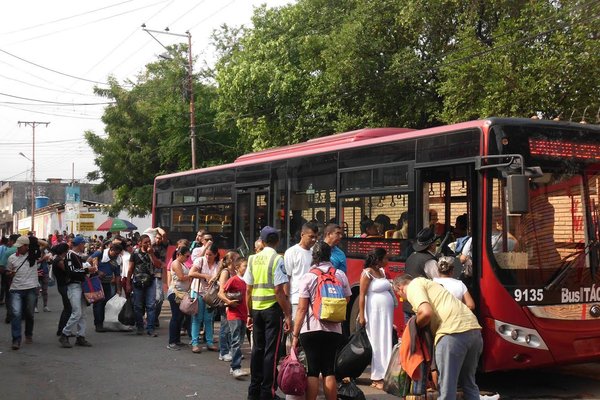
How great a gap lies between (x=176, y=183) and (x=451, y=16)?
1105 cm

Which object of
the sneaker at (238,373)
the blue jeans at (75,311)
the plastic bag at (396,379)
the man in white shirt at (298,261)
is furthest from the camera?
the blue jeans at (75,311)

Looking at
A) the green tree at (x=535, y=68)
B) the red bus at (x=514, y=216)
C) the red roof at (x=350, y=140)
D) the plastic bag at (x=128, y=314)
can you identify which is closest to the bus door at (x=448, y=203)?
the red bus at (x=514, y=216)

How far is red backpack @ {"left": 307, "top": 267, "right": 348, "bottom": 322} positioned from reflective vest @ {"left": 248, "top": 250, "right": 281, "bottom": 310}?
1.01 meters

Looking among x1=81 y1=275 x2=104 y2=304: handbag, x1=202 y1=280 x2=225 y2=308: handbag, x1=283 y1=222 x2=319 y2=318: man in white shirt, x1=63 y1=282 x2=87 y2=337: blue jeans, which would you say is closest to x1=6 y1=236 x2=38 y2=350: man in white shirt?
x1=63 y1=282 x2=87 y2=337: blue jeans

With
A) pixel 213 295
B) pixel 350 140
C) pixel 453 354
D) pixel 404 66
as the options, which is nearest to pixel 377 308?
pixel 213 295

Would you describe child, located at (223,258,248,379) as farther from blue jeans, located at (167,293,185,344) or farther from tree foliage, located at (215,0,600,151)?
tree foliage, located at (215,0,600,151)

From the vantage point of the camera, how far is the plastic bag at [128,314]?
14076mm

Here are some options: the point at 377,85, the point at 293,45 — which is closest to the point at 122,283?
the point at 377,85

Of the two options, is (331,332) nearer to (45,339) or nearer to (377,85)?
(45,339)

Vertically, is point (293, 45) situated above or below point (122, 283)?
above

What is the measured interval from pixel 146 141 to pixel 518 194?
36953 mm

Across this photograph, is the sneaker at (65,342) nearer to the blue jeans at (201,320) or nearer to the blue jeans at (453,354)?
the blue jeans at (201,320)

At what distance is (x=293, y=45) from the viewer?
31.9 meters

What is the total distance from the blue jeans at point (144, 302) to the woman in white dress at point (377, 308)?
560 centimetres
